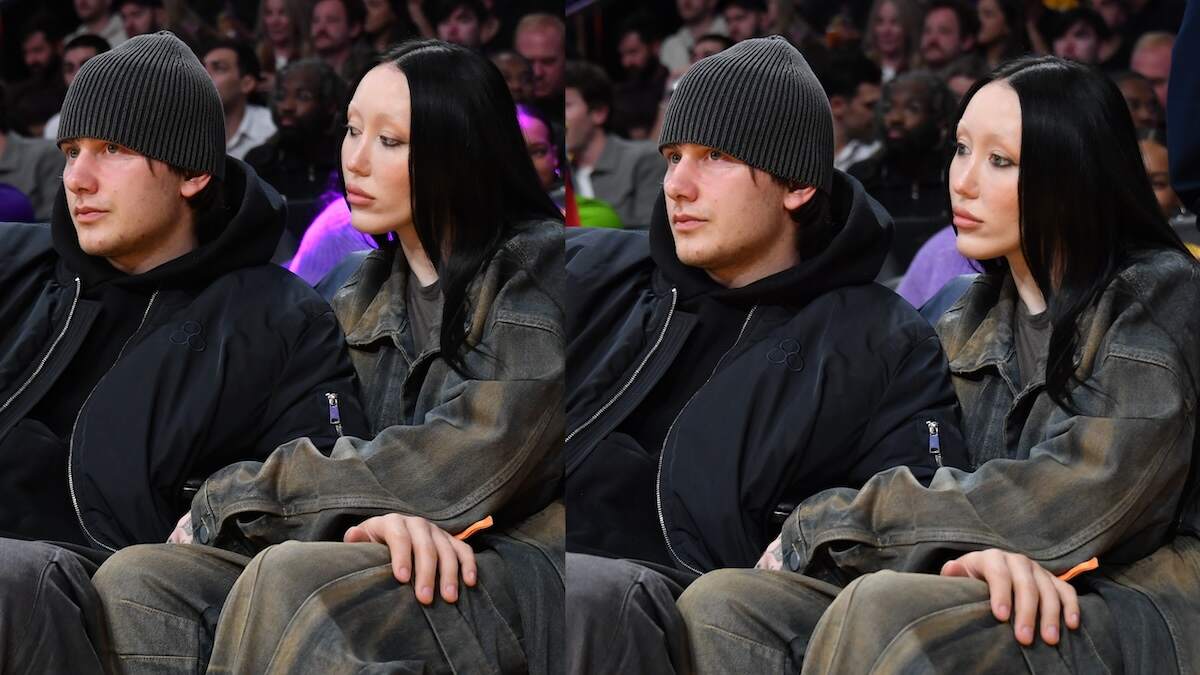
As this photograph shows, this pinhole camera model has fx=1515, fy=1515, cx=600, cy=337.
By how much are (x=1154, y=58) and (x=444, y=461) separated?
2756mm

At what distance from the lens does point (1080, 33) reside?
4082 millimetres

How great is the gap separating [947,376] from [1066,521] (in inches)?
9.9

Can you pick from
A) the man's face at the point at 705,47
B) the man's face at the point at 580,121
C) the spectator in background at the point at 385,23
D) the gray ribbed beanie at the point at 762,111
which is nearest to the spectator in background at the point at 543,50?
the spectator in background at the point at 385,23

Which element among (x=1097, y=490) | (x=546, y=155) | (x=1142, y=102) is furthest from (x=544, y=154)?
(x=1142, y=102)

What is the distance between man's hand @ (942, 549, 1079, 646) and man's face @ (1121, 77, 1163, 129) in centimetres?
218

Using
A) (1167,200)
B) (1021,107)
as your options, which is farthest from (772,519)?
(1167,200)

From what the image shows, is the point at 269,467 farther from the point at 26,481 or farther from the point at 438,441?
the point at 26,481

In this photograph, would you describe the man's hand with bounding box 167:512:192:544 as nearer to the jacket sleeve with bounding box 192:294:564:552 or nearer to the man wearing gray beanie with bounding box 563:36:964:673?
the jacket sleeve with bounding box 192:294:564:552

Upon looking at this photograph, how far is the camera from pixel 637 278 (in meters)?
1.94

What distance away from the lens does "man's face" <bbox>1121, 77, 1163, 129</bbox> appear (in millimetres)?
3459

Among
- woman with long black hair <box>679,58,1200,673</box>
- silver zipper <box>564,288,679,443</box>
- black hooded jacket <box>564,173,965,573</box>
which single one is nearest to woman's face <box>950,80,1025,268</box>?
woman with long black hair <box>679,58,1200,673</box>

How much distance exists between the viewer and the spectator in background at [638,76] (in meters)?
5.18

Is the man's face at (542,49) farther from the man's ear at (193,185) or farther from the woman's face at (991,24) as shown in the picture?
the woman's face at (991,24)

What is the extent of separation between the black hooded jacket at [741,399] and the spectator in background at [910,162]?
139cm
